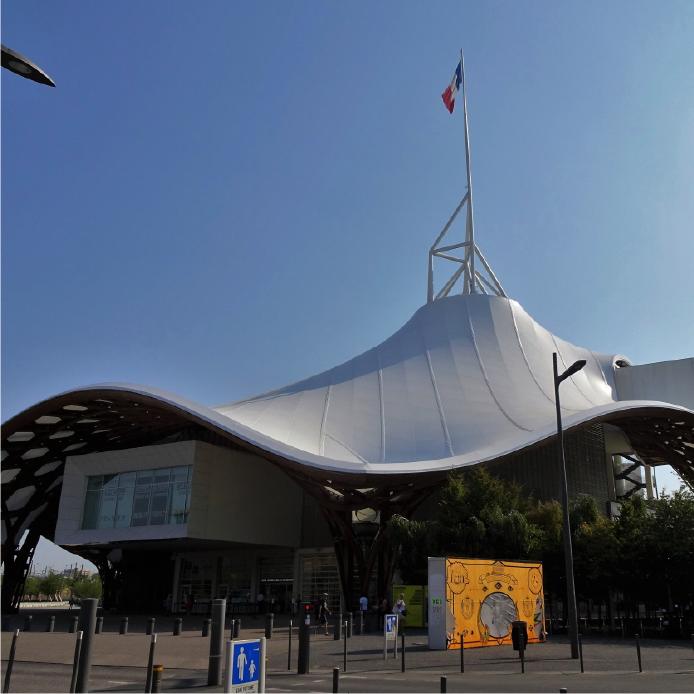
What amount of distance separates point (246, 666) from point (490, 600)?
516 inches

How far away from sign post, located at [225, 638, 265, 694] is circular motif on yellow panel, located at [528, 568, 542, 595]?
47.7 ft

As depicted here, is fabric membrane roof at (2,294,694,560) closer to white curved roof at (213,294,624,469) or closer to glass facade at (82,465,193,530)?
white curved roof at (213,294,624,469)

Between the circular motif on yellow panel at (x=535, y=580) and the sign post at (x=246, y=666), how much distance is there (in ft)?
47.7

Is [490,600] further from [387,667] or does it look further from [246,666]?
[246,666]

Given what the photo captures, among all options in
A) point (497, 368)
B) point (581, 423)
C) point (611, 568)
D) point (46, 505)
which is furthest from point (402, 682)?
point (46, 505)

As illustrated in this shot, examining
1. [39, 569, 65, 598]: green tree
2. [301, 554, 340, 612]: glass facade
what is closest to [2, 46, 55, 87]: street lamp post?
[301, 554, 340, 612]: glass facade

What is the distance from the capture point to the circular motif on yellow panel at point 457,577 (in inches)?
692

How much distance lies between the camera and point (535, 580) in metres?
20.4

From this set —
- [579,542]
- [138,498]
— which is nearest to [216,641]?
[579,542]

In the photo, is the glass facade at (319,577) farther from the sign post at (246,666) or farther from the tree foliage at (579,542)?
the sign post at (246,666)

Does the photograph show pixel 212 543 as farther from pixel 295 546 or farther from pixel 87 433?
pixel 87 433

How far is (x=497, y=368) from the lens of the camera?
3744cm

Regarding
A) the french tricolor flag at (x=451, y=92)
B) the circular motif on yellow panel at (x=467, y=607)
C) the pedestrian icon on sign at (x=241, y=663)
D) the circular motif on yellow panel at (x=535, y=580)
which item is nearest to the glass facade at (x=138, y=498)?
the circular motif on yellow panel at (x=535, y=580)

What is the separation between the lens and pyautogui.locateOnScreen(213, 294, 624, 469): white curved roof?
30469mm
